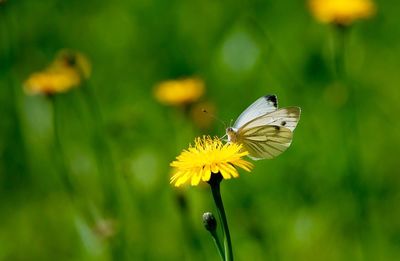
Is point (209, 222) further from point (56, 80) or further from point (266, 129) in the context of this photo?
point (56, 80)

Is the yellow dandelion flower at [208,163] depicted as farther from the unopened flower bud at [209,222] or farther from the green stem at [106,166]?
the green stem at [106,166]

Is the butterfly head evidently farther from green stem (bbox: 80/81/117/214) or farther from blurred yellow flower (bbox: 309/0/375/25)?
blurred yellow flower (bbox: 309/0/375/25)

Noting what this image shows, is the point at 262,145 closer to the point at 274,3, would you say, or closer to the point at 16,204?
the point at 16,204

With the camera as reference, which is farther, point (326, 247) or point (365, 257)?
point (326, 247)

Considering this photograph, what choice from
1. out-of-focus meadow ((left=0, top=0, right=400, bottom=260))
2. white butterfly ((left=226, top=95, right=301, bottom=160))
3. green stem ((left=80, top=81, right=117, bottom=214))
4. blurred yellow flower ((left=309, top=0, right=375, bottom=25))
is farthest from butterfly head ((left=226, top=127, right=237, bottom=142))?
blurred yellow flower ((left=309, top=0, right=375, bottom=25))

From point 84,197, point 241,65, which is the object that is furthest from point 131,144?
point 241,65
